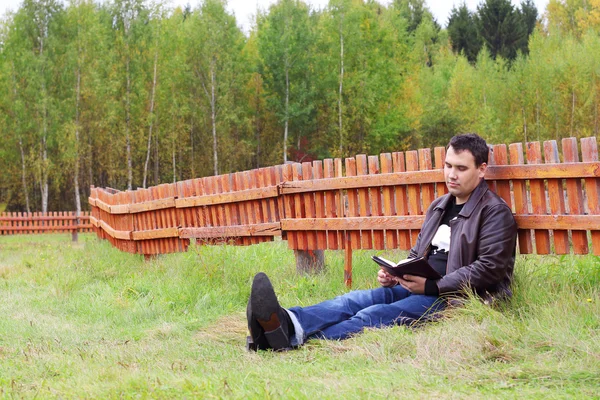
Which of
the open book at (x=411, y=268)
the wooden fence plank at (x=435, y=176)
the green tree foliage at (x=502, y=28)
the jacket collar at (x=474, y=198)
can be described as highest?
the green tree foliage at (x=502, y=28)

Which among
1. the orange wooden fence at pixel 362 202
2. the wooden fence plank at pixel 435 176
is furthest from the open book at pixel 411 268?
the wooden fence plank at pixel 435 176

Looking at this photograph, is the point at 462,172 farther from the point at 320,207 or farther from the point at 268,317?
the point at 320,207

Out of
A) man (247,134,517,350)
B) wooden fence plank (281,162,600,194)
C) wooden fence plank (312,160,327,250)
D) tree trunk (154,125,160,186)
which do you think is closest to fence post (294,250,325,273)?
wooden fence plank (312,160,327,250)

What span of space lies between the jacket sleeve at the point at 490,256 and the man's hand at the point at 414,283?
120 mm

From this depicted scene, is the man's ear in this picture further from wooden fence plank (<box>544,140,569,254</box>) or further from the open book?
the open book

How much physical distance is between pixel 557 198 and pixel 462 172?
72cm

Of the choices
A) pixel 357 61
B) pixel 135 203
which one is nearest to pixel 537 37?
pixel 357 61

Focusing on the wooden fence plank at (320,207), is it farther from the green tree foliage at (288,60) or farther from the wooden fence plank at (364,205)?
the green tree foliage at (288,60)

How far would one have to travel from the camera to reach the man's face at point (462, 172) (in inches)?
209

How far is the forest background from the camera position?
34.7 meters

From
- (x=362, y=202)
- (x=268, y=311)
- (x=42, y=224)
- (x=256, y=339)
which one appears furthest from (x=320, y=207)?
(x=42, y=224)

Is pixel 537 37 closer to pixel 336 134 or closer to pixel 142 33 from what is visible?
pixel 336 134

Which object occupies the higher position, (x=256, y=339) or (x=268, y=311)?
(x=268, y=311)

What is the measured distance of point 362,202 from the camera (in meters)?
7.11
